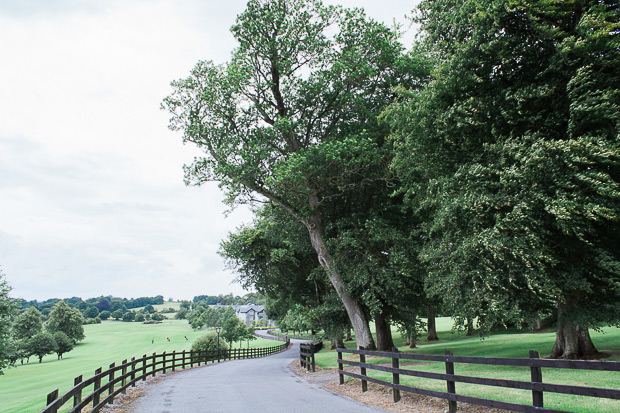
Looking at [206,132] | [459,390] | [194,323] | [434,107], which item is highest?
[206,132]

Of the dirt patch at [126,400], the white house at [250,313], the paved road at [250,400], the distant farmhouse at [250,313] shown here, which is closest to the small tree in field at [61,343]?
the dirt patch at [126,400]

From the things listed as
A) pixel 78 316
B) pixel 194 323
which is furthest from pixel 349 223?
pixel 194 323

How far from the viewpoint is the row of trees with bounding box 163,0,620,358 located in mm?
11055

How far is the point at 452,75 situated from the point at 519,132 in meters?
2.85

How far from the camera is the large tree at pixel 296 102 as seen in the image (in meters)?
20.9

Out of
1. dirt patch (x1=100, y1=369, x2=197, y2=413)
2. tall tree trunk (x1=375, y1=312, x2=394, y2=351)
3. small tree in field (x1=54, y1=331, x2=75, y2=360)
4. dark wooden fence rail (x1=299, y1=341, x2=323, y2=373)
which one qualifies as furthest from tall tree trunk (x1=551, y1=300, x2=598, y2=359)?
small tree in field (x1=54, y1=331, x2=75, y2=360)

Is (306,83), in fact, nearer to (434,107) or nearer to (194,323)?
(434,107)

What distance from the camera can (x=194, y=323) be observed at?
139 metres

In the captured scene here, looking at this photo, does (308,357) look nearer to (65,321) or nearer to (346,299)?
(346,299)

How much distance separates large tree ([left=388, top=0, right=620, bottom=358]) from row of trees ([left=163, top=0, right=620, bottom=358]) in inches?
2.1

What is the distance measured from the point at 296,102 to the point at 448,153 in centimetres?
1038

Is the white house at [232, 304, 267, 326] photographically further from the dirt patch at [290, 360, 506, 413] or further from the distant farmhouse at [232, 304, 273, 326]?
the dirt patch at [290, 360, 506, 413]

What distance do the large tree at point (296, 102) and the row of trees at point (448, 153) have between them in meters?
0.11

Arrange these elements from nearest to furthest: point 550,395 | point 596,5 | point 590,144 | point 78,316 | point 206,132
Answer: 1. point 550,395
2. point 590,144
3. point 596,5
4. point 206,132
5. point 78,316
